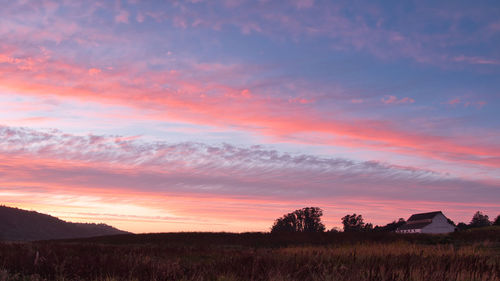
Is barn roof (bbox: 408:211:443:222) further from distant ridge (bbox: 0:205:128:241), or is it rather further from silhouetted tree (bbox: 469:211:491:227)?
distant ridge (bbox: 0:205:128:241)

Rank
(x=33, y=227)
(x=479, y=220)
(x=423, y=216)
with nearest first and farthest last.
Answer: (x=423, y=216)
(x=479, y=220)
(x=33, y=227)

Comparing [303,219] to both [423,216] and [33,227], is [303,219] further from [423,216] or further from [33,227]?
[33,227]

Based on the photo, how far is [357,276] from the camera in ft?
22.6

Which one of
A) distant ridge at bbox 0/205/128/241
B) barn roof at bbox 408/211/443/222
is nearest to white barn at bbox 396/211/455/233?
barn roof at bbox 408/211/443/222

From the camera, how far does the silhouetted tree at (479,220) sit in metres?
134

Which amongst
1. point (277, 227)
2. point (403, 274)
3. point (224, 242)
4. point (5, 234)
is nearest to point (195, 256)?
point (403, 274)

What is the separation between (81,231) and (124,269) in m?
181

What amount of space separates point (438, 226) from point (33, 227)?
13044 centimetres

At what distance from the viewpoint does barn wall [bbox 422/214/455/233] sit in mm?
90250

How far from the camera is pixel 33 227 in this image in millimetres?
156000

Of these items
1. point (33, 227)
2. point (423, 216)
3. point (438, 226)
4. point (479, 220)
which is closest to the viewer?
point (438, 226)

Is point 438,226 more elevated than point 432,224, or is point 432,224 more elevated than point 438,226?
point 432,224

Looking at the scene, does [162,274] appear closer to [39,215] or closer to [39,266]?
[39,266]

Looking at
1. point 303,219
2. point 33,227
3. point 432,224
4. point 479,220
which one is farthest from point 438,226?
point 33,227
